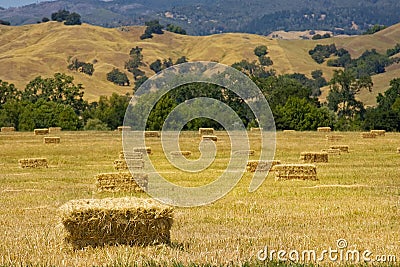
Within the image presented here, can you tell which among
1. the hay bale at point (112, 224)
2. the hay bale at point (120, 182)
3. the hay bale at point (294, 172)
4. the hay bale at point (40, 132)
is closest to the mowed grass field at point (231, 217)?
the hay bale at point (112, 224)

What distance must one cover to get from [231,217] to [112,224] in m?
5.26

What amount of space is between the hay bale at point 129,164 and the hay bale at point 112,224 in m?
16.7

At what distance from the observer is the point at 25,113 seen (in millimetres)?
93375

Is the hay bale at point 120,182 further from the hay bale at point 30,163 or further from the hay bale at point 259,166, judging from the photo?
the hay bale at point 30,163

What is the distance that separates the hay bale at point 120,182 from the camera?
22.9 m

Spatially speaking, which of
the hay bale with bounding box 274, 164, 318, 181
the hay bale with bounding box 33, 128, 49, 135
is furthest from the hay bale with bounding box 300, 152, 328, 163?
the hay bale with bounding box 33, 128, 49, 135

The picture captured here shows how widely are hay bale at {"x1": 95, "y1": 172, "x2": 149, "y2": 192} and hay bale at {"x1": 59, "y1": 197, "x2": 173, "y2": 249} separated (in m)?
10.3

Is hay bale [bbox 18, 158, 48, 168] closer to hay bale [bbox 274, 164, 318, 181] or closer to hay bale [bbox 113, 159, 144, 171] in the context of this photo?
hay bale [bbox 113, 159, 144, 171]

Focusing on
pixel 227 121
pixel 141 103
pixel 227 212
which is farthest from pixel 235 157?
pixel 141 103

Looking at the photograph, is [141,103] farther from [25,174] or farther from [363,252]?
[363,252]

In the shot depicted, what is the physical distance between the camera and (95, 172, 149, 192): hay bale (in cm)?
2286

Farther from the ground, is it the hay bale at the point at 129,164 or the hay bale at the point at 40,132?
the hay bale at the point at 40,132

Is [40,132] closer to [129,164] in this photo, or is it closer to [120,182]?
[129,164]

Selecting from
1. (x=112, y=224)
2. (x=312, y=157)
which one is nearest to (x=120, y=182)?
(x=112, y=224)
